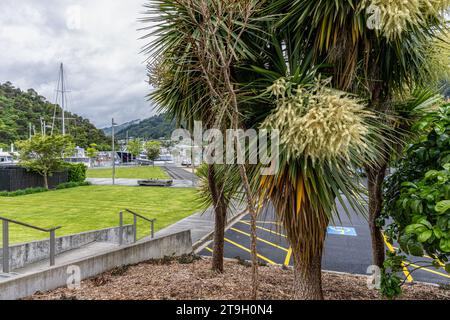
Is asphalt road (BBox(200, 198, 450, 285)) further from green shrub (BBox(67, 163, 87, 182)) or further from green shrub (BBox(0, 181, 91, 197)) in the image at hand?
green shrub (BBox(67, 163, 87, 182))

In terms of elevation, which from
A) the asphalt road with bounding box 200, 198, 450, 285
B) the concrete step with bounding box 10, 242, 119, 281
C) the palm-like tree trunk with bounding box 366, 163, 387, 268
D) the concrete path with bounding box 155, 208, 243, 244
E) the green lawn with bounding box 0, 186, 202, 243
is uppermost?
the palm-like tree trunk with bounding box 366, 163, 387, 268

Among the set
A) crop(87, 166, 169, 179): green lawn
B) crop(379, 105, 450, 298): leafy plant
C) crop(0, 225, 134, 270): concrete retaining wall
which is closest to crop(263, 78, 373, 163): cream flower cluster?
crop(379, 105, 450, 298): leafy plant

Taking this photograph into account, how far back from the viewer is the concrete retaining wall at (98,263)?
126 inches

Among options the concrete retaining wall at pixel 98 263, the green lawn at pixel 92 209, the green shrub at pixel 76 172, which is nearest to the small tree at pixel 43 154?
the green shrub at pixel 76 172

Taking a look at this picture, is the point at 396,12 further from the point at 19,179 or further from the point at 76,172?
the point at 76,172

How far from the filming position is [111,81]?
14836 millimetres

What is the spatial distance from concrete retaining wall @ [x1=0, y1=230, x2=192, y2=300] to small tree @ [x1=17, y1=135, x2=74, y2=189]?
1510cm

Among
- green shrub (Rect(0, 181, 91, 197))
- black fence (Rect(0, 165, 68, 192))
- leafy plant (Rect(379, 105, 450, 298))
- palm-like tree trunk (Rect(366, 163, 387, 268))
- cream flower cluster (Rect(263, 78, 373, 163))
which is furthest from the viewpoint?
black fence (Rect(0, 165, 68, 192))

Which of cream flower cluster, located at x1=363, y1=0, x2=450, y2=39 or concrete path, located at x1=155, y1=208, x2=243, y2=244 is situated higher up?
cream flower cluster, located at x1=363, y1=0, x2=450, y2=39

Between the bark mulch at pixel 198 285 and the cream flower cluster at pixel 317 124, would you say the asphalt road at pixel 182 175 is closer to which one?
the bark mulch at pixel 198 285

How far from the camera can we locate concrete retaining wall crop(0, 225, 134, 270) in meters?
4.80

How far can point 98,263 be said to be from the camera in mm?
4379

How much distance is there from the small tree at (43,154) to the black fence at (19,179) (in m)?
0.41
